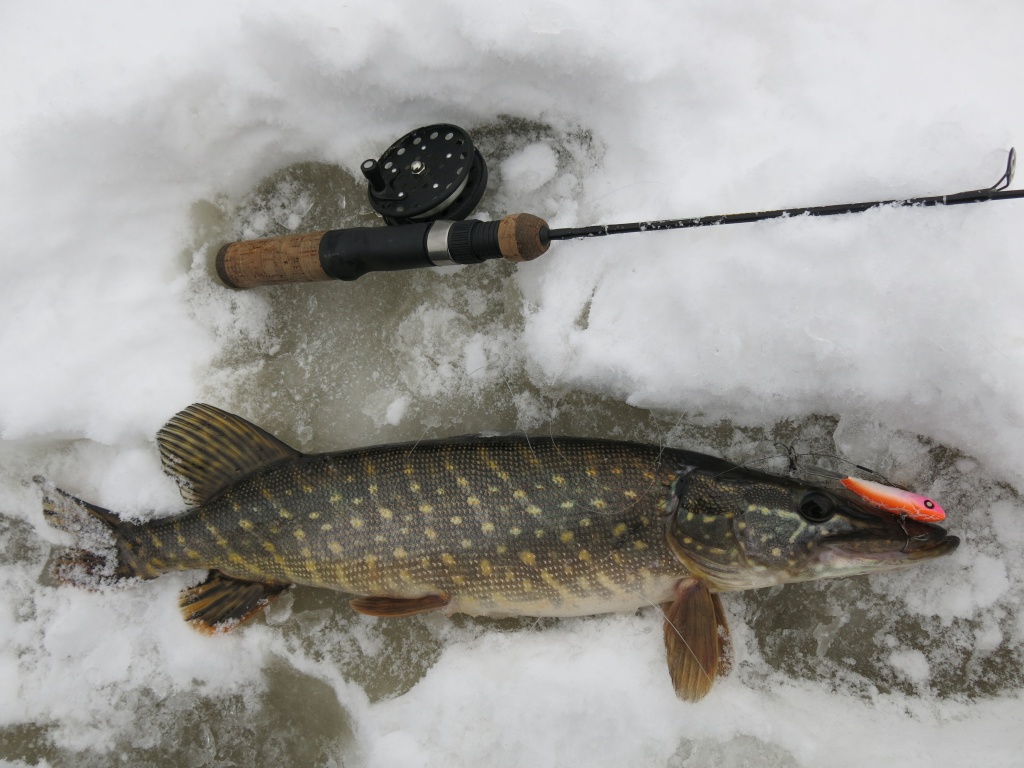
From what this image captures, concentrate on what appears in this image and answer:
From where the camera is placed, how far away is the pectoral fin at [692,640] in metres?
1.57

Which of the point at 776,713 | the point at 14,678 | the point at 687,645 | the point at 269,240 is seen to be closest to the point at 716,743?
→ the point at 776,713

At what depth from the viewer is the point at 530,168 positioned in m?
1.79

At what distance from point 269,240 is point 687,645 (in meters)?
1.54

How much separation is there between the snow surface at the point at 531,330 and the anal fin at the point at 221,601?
0.30ft

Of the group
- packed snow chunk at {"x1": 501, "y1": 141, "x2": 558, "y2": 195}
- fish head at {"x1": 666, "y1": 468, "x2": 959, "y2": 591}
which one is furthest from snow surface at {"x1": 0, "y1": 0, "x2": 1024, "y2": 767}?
fish head at {"x1": 666, "y1": 468, "x2": 959, "y2": 591}

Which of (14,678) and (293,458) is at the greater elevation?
(293,458)

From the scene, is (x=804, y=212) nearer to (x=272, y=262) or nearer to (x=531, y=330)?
(x=531, y=330)

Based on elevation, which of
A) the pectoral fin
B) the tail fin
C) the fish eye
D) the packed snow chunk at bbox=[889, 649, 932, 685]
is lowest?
the packed snow chunk at bbox=[889, 649, 932, 685]

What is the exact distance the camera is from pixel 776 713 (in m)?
1.65

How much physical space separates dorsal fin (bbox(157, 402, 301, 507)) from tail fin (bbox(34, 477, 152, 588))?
0.70ft

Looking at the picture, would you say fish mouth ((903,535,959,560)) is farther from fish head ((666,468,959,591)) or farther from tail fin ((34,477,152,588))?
tail fin ((34,477,152,588))

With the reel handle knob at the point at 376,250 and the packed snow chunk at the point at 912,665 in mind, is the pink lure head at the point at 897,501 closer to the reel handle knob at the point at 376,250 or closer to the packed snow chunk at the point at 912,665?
the packed snow chunk at the point at 912,665

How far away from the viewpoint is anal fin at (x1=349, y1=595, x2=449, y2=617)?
5.43 ft

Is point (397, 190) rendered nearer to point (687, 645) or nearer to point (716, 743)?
point (687, 645)
